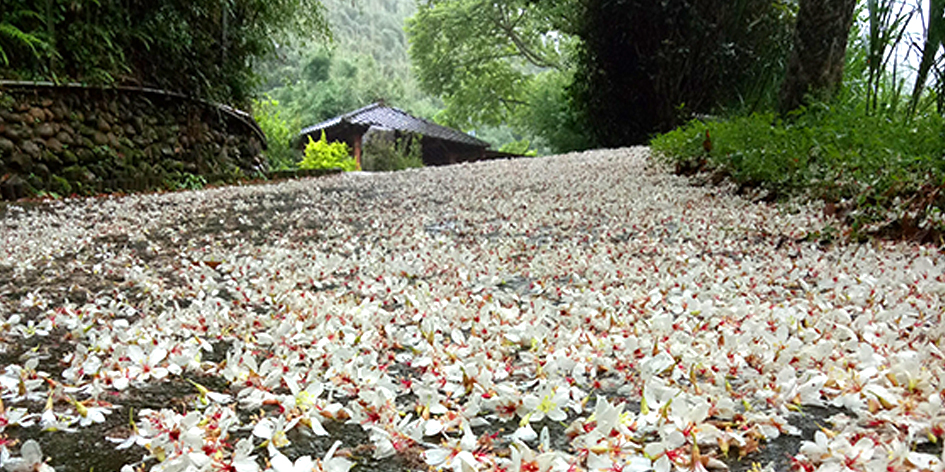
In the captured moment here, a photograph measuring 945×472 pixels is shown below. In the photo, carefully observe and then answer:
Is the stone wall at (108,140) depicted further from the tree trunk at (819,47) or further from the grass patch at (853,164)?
the tree trunk at (819,47)

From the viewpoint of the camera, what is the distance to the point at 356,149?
733 inches

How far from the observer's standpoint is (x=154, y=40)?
20.7ft

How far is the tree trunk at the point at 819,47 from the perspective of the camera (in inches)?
170

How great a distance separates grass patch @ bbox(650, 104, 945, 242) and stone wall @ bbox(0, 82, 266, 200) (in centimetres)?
572

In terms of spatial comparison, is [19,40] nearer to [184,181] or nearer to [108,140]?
[108,140]

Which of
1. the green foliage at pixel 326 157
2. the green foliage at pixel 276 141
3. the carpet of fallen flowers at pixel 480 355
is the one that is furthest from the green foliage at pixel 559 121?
the carpet of fallen flowers at pixel 480 355

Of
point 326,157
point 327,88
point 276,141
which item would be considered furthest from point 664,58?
point 327,88

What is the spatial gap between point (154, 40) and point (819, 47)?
21.8 ft

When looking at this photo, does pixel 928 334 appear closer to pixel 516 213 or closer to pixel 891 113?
pixel 516 213

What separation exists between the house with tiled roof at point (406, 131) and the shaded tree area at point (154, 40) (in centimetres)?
947

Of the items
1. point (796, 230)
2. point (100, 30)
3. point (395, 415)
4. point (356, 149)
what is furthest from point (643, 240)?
point (356, 149)

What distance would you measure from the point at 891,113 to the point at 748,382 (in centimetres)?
372

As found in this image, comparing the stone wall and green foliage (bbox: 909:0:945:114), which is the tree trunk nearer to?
green foliage (bbox: 909:0:945:114)

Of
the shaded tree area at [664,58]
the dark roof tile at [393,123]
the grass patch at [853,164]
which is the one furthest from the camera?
the dark roof tile at [393,123]
